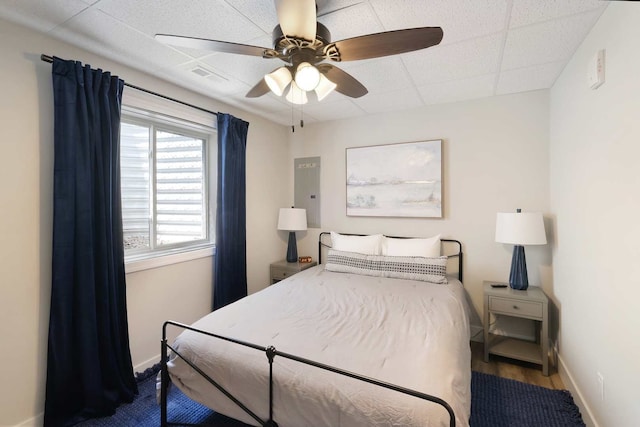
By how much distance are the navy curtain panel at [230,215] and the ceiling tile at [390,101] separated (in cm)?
135

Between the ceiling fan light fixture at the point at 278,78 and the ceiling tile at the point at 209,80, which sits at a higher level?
the ceiling tile at the point at 209,80

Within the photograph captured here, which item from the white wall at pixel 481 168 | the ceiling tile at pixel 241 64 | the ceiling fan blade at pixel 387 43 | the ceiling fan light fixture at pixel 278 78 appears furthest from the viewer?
the white wall at pixel 481 168

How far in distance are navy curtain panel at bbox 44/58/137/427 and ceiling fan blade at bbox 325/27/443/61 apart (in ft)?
5.41

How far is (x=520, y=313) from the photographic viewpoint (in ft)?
8.19

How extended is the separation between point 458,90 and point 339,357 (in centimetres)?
259

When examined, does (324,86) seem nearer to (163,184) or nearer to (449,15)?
(449,15)

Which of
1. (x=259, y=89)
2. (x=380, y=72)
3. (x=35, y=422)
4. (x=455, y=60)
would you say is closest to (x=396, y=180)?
(x=380, y=72)

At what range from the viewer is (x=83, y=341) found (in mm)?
1910

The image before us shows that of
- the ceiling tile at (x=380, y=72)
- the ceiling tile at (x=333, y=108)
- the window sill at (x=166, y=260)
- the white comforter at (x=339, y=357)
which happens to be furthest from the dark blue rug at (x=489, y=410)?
the ceiling tile at (x=333, y=108)

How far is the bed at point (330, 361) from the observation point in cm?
122

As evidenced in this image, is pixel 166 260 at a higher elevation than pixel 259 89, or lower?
lower

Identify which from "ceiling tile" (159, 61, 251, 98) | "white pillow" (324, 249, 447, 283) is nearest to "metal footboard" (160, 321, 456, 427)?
"white pillow" (324, 249, 447, 283)

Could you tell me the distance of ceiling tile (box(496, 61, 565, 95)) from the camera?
7.61 feet

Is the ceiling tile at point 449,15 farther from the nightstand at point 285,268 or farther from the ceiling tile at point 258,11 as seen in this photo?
the nightstand at point 285,268
